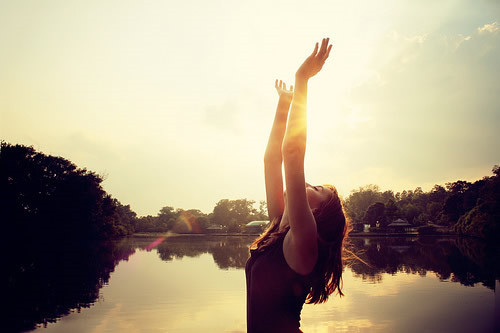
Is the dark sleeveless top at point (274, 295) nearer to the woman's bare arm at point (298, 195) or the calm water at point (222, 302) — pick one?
the woman's bare arm at point (298, 195)

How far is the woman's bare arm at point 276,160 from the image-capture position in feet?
6.97

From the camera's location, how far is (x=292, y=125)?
140cm

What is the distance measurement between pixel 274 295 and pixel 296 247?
0.93 feet

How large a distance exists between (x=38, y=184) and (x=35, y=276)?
1228 inches

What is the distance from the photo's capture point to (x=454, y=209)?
2763 inches

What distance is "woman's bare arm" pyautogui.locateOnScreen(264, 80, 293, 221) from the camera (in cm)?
212

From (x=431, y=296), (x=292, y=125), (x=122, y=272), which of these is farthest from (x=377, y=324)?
(x=122, y=272)

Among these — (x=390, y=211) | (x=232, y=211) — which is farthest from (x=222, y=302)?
(x=232, y=211)

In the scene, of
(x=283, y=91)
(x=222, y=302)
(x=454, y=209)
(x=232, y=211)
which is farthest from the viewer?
(x=232, y=211)

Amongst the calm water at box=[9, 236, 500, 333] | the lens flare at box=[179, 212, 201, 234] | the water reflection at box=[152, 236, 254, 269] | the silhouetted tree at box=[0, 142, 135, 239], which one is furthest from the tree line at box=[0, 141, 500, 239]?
the lens flare at box=[179, 212, 201, 234]

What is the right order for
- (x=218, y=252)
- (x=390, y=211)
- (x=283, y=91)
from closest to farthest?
(x=283, y=91) → (x=218, y=252) → (x=390, y=211)

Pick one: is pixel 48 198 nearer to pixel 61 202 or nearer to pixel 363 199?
pixel 61 202

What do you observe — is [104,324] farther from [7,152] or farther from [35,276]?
[7,152]

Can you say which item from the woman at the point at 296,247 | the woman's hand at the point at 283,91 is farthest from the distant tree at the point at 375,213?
the woman at the point at 296,247
